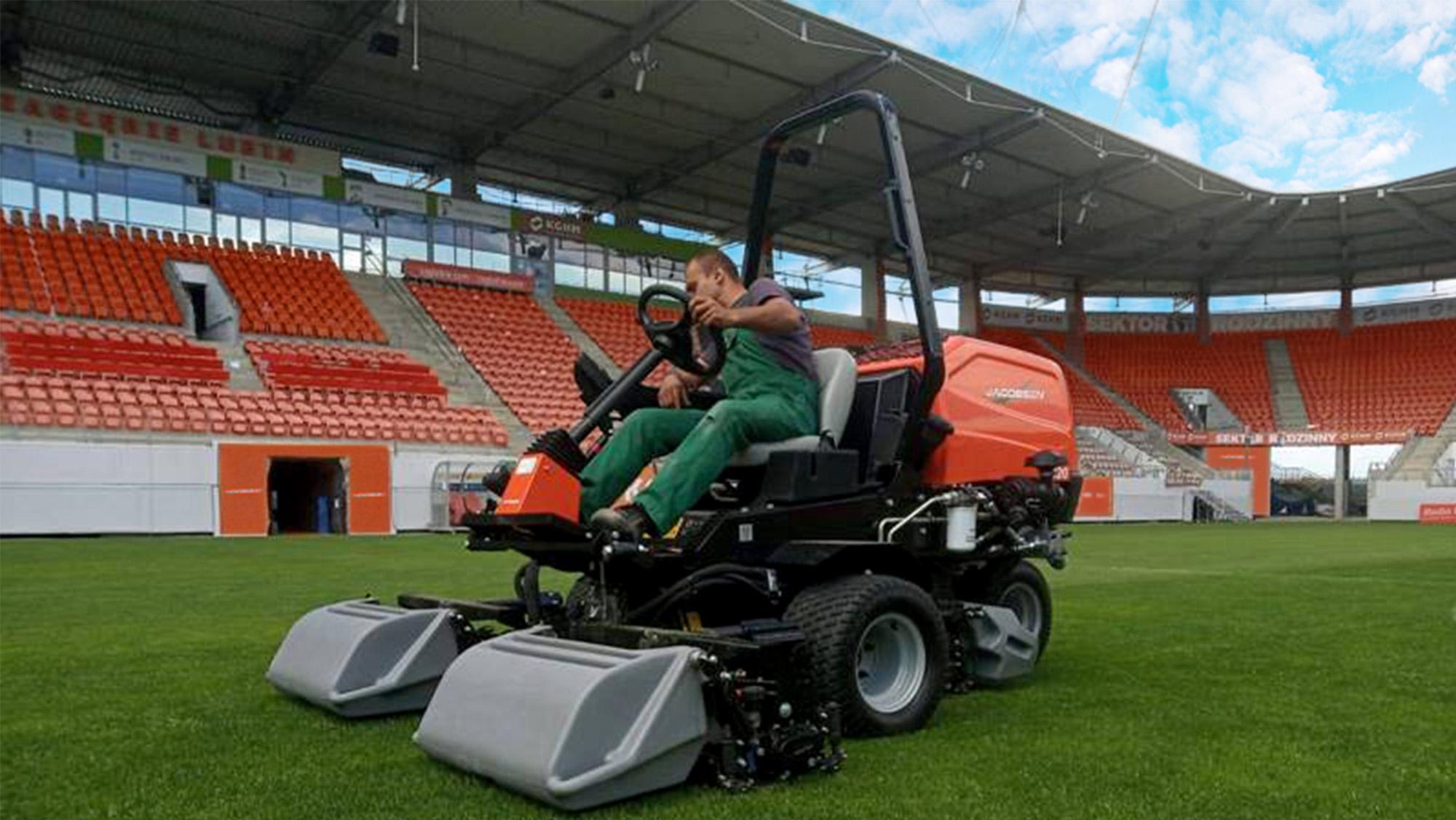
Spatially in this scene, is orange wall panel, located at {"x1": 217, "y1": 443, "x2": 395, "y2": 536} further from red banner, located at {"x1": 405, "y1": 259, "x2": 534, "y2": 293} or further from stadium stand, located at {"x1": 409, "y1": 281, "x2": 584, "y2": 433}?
red banner, located at {"x1": 405, "y1": 259, "x2": 534, "y2": 293}

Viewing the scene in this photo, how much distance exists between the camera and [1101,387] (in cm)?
4322

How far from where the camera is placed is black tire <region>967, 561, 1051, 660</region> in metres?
5.05

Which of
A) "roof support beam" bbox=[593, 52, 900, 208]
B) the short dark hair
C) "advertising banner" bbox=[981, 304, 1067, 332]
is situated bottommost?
the short dark hair

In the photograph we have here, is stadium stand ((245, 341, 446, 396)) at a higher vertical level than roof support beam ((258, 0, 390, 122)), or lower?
lower

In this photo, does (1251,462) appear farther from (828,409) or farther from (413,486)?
(828,409)

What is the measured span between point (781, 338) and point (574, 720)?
1.78 m

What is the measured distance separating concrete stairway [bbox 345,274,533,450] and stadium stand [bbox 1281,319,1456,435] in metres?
31.5

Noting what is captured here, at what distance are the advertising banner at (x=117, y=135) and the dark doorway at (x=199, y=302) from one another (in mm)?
2974

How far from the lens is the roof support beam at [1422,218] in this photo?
109 feet

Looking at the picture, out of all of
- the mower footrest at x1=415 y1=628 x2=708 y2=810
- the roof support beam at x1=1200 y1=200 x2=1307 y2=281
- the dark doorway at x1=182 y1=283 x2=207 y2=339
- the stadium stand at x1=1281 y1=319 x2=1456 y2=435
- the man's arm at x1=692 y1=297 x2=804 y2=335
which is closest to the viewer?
the mower footrest at x1=415 y1=628 x2=708 y2=810

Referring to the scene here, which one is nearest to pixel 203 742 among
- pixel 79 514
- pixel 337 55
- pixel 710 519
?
pixel 710 519

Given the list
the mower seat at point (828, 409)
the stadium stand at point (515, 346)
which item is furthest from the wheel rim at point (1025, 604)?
the stadium stand at point (515, 346)

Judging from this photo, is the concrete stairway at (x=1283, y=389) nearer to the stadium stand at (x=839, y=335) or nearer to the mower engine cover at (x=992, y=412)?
the stadium stand at (x=839, y=335)

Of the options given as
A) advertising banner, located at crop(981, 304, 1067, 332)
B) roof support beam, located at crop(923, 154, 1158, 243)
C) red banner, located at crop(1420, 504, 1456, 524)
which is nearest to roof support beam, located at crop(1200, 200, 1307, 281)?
advertising banner, located at crop(981, 304, 1067, 332)
